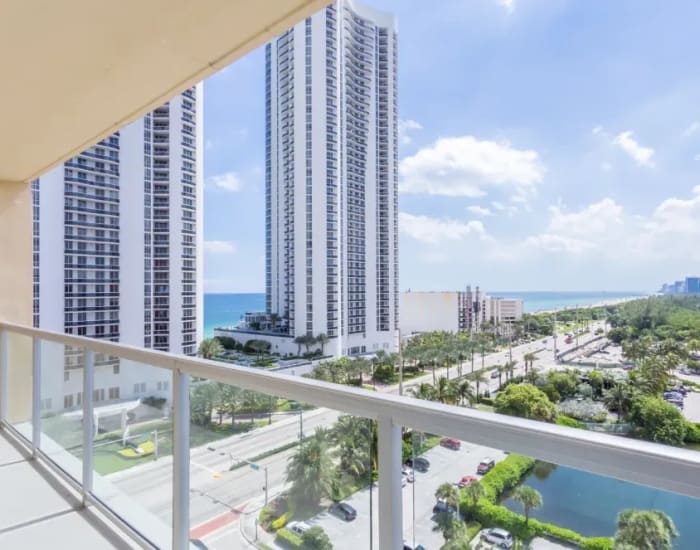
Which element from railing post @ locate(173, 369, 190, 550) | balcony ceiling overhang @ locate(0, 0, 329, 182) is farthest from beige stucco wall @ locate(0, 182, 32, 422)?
railing post @ locate(173, 369, 190, 550)

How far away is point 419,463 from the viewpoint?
36.5 inches

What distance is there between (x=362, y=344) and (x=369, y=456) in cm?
1684

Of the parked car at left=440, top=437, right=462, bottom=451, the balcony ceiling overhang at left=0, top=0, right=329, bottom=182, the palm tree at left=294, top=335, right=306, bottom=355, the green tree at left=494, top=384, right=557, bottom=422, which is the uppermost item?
the balcony ceiling overhang at left=0, top=0, right=329, bottom=182

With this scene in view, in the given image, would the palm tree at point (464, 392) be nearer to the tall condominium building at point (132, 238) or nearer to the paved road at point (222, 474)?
the paved road at point (222, 474)

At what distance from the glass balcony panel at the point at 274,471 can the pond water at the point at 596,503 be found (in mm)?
396

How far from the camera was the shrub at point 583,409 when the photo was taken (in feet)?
16.9

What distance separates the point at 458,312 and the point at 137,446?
10.1 meters

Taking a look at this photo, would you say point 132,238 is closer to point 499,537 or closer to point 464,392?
point 464,392

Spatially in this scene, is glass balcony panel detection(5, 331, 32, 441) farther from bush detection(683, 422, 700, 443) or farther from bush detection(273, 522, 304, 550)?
bush detection(683, 422, 700, 443)

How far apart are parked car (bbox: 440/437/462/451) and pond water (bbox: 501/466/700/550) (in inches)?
5.0

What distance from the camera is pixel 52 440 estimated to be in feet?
8.31

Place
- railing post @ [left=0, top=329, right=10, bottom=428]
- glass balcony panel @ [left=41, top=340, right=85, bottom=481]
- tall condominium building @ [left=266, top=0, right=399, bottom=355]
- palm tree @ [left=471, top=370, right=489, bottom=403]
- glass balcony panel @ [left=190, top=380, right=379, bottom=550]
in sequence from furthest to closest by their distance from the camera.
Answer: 1. tall condominium building @ [left=266, top=0, right=399, bottom=355]
2. palm tree @ [left=471, top=370, right=489, bottom=403]
3. railing post @ [left=0, top=329, right=10, bottom=428]
4. glass balcony panel @ [left=41, top=340, right=85, bottom=481]
5. glass balcony panel @ [left=190, top=380, right=379, bottom=550]

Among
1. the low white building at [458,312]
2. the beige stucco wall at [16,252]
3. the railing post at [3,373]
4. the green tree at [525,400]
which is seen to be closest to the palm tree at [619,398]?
the green tree at [525,400]

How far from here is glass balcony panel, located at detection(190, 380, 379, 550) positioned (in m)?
1.06
